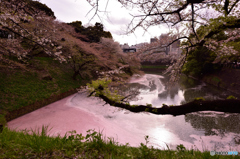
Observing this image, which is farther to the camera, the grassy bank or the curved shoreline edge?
the grassy bank

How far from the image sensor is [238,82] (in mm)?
12828

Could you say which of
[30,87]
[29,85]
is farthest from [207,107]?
[29,85]

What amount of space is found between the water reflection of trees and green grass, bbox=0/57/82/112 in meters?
8.77

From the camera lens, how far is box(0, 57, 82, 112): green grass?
6.84m

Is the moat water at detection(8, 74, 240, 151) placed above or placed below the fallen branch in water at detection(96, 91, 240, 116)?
below

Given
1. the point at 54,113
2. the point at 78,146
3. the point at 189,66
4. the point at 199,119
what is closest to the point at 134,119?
the point at 199,119

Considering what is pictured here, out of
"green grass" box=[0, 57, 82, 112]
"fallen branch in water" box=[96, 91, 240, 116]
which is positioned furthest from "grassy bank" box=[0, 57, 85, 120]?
"fallen branch in water" box=[96, 91, 240, 116]

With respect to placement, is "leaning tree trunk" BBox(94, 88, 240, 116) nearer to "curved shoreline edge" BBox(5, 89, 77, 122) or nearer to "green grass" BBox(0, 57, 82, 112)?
"curved shoreline edge" BBox(5, 89, 77, 122)

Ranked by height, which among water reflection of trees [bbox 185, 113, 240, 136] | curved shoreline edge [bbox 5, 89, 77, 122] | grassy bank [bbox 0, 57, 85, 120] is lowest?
water reflection of trees [bbox 185, 113, 240, 136]

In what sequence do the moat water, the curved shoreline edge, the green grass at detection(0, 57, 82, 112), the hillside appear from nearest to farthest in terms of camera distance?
the moat water < the hillside < the curved shoreline edge < the green grass at detection(0, 57, 82, 112)

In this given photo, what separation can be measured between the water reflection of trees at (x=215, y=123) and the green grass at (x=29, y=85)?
8.77m

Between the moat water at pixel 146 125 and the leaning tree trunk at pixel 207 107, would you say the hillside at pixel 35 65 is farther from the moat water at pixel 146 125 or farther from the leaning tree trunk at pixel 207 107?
the leaning tree trunk at pixel 207 107

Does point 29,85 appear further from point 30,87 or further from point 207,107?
point 207,107

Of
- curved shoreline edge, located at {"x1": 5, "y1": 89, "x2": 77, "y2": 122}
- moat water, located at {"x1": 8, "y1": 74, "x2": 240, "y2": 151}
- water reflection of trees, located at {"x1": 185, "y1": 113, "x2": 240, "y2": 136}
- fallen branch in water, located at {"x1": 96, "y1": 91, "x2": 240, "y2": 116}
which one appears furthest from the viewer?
curved shoreline edge, located at {"x1": 5, "y1": 89, "x2": 77, "y2": 122}
